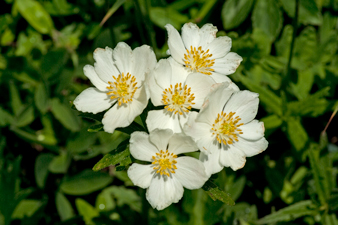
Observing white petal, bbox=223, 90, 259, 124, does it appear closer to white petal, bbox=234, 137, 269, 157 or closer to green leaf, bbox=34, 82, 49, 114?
white petal, bbox=234, 137, 269, 157

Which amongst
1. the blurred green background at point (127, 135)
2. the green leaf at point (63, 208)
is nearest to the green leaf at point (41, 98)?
the blurred green background at point (127, 135)

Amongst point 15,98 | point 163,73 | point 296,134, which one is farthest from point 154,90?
point 15,98

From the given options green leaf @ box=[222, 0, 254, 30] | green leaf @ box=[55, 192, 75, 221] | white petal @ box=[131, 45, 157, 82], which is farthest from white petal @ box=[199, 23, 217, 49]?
green leaf @ box=[55, 192, 75, 221]

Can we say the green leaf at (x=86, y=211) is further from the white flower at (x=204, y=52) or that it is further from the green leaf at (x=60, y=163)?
the white flower at (x=204, y=52)

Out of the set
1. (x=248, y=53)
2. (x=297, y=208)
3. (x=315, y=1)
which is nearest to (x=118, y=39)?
(x=248, y=53)

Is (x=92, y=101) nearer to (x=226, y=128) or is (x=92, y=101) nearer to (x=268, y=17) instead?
(x=226, y=128)

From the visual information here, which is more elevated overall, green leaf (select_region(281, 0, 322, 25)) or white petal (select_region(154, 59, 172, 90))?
white petal (select_region(154, 59, 172, 90))
